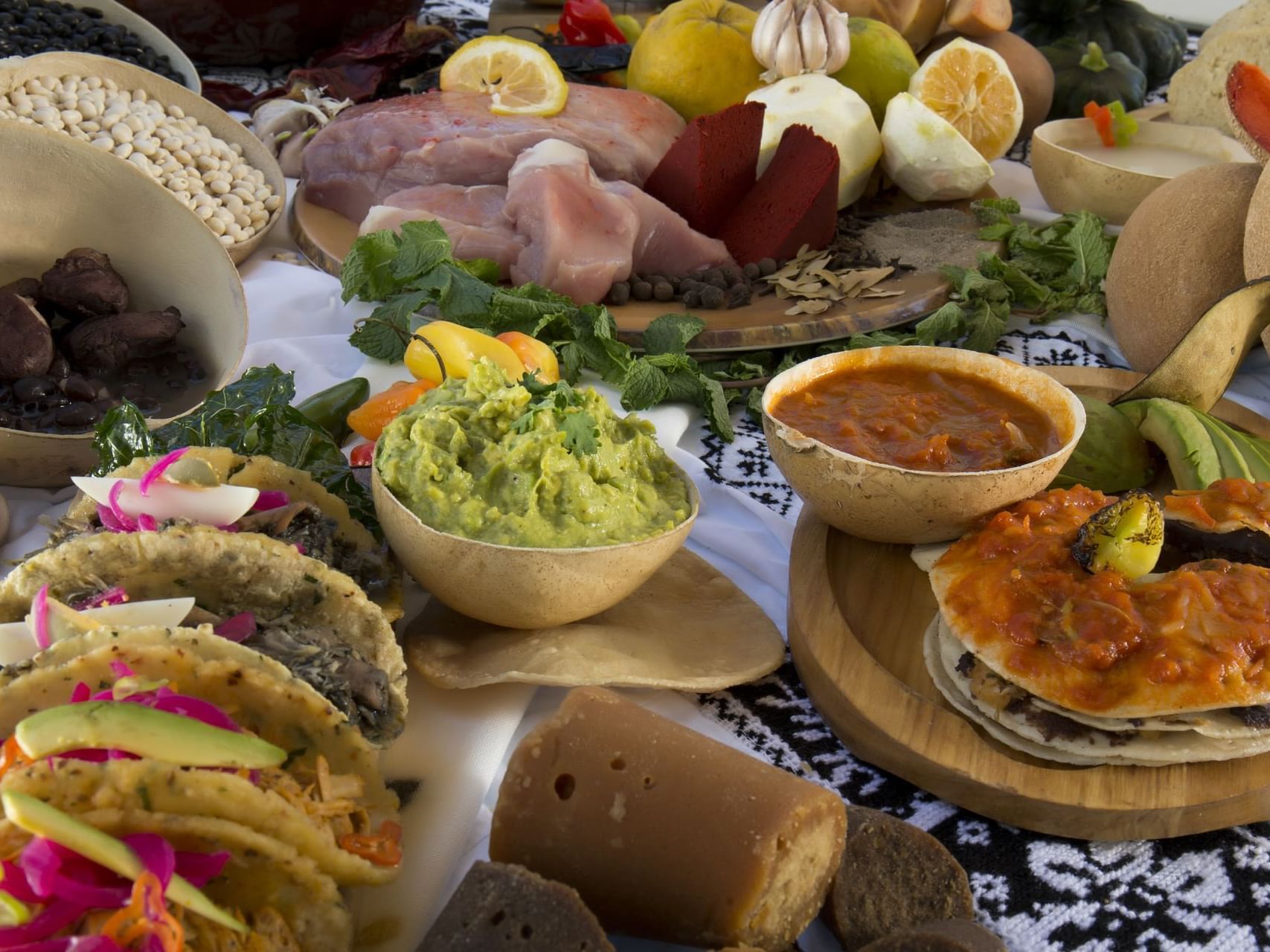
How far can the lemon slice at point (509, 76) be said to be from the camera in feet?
12.9

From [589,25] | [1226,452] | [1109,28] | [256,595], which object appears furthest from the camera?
[1109,28]

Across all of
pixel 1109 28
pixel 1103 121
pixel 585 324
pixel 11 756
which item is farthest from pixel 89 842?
pixel 1109 28

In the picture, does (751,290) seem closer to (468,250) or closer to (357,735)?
(468,250)

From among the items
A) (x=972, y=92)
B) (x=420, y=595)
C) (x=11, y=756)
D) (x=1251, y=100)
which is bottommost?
(x=420, y=595)

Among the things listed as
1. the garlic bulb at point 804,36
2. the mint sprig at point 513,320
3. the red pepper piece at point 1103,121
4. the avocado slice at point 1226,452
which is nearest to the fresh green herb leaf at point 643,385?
the mint sprig at point 513,320

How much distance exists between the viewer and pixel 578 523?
1.87m

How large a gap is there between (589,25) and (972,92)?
190 cm

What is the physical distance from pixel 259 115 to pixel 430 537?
Answer: 2.99 meters

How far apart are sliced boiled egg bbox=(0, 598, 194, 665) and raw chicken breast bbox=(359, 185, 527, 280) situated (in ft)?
5.92

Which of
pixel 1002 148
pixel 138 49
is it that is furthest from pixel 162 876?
pixel 1002 148

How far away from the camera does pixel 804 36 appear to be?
158 inches

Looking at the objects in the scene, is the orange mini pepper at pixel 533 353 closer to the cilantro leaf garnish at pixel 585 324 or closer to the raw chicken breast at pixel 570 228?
the cilantro leaf garnish at pixel 585 324

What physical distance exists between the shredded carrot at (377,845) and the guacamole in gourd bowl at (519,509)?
0.47 metres

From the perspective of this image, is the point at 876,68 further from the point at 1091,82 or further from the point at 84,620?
the point at 84,620
